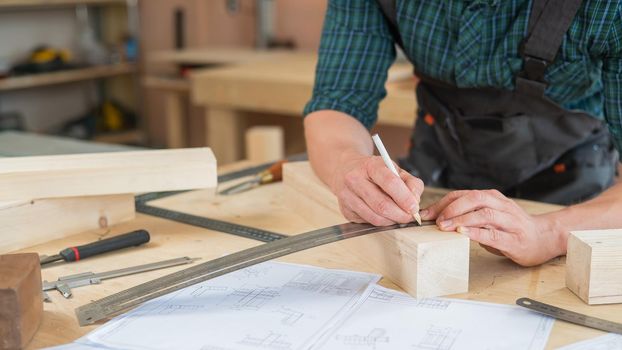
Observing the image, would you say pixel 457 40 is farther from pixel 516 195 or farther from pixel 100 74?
pixel 100 74

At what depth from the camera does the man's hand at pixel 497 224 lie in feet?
3.73

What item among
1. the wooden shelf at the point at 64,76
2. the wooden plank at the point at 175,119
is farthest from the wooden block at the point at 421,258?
the wooden shelf at the point at 64,76

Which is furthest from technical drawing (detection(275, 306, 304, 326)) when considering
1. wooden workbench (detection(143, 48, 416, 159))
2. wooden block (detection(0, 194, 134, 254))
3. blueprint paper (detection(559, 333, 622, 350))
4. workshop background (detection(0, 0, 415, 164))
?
workshop background (detection(0, 0, 415, 164))

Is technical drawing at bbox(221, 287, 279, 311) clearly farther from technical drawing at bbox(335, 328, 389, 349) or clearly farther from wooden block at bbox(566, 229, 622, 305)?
wooden block at bbox(566, 229, 622, 305)

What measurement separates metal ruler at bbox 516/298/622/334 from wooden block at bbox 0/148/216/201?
602 mm

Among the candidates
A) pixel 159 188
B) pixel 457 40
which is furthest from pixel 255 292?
pixel 457 40

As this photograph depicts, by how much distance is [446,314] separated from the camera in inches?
40.5

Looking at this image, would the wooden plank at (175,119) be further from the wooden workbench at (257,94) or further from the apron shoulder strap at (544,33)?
the apron shoulder strap at (544,33)

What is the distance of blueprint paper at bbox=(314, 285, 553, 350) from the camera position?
0.94 meters

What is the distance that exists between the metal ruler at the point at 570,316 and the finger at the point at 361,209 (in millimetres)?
237

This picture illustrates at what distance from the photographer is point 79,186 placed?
1.33 m

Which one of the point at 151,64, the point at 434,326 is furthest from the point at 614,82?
the point at 151,64

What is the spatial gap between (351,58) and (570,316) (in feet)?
2.62

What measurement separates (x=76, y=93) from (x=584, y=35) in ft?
15.5
